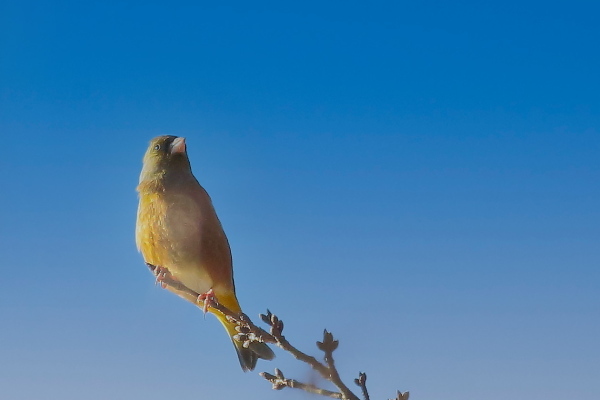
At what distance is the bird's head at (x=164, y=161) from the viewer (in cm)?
501

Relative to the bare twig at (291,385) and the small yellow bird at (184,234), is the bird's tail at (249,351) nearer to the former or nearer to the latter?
the small yellow bird at (184,234)

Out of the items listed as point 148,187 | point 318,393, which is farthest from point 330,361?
point 148,187

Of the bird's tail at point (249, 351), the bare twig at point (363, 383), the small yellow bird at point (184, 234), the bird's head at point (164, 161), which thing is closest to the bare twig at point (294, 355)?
the bare twig at point (363, 383)

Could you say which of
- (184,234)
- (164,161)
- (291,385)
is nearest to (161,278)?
(184,234)

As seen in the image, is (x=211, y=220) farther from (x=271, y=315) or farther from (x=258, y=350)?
(x=271, y=315)

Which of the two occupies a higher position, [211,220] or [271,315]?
[211,220]

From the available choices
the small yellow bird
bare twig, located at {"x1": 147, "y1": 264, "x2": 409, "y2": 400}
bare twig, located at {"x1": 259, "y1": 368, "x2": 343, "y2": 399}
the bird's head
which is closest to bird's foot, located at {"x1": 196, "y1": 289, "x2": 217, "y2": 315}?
bare twig, located at {"x1": 147, "y1": 264, "x2": 409, "y2": 400}

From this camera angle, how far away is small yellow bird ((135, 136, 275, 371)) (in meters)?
4.39

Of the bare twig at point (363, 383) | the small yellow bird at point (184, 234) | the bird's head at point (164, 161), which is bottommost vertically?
the bare twig at point (363, 383)

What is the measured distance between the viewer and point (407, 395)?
8.46 feet

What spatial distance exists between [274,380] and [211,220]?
6.20 ft

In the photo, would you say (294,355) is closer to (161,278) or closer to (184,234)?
(161,278)

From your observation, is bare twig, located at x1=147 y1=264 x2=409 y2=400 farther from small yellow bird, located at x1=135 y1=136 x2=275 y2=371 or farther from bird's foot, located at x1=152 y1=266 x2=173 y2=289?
small yellow bird, located at x1=135 y1=136 x2=275 y2=371

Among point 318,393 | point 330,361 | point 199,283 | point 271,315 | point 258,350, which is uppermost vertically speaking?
point 199,283
